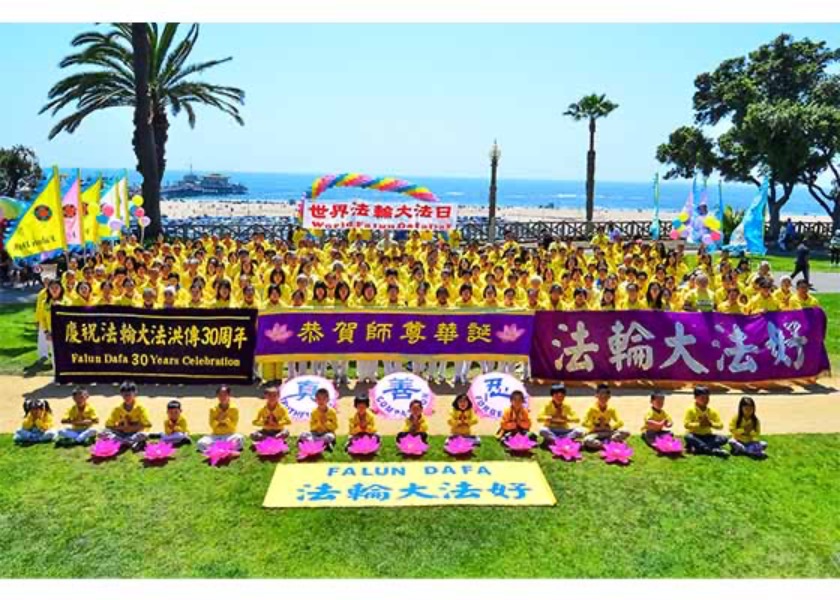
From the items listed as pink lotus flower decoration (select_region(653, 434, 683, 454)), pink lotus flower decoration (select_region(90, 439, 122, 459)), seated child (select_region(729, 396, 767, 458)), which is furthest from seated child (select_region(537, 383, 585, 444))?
pink lotus flower decoration (select_region(90, 439, 122, 459))

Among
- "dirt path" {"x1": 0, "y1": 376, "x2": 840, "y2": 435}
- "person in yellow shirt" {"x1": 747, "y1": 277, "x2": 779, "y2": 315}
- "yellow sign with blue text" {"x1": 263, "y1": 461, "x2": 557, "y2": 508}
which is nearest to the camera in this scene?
"yellow sign with blue text" {"x1": 263, "y1": 461, "x2": 557, "y2": 508}

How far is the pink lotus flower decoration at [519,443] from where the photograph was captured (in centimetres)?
917

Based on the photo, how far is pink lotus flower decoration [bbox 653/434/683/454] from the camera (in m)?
9.25

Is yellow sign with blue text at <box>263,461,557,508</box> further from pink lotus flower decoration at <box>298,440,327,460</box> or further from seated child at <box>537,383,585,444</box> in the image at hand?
seated child at <box>537,383,585,444</box>

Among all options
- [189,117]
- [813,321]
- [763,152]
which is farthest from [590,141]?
[813,321]

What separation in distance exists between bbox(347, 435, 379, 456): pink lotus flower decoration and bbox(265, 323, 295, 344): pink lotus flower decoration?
10.9 ft

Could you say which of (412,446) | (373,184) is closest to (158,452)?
(412,446)

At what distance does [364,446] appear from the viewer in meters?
9.02

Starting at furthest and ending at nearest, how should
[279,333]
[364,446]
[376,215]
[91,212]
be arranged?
[376,215], [91,212], [279,333], [364,446]

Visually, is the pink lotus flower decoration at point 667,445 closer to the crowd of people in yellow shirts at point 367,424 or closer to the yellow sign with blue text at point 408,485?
the crowd of people in yellow shirts at point 367,424

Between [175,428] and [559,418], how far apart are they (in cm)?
482

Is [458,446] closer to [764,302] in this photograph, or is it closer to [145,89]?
[764,302]

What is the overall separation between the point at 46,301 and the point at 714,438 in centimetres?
1078

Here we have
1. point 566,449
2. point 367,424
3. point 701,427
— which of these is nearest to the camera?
point 566,449
